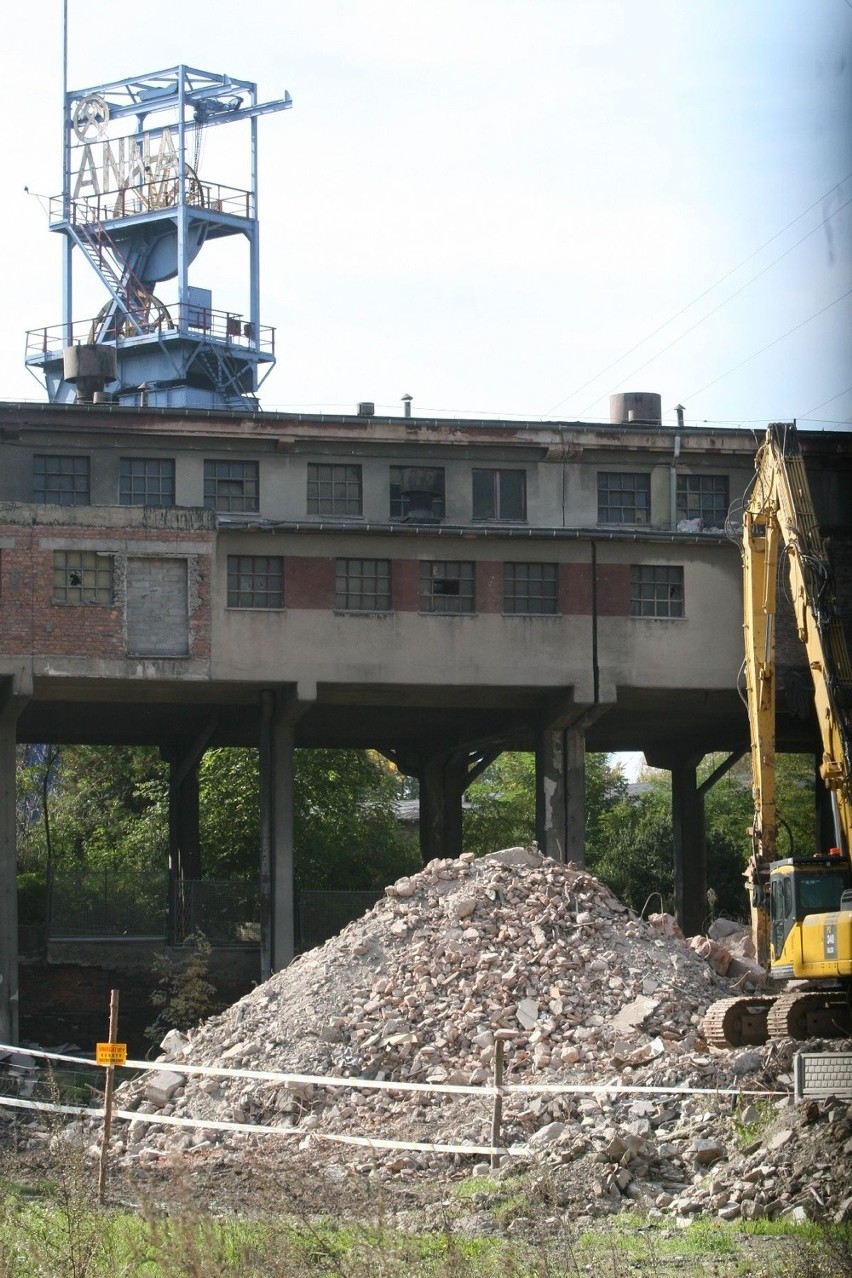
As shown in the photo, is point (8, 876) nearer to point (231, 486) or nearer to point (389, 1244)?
point (231, 486)

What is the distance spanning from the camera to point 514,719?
1686 inches

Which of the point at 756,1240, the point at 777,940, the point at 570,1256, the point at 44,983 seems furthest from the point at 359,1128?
the point at 44,983

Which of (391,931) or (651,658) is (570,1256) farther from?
(651,658)

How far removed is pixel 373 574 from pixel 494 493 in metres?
4.26

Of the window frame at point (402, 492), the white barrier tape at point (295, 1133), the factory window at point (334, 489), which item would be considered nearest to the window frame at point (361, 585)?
the factory window at point (334, 489)

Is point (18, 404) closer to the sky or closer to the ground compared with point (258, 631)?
closer to the sky

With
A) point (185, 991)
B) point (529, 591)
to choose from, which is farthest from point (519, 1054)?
point (529, 591)

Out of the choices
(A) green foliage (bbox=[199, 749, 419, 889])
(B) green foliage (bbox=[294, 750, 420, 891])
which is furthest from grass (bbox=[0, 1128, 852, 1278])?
(A) green foliage (bbox=[199, 749, 419, 889])

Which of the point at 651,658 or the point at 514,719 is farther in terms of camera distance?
the point at 514,719

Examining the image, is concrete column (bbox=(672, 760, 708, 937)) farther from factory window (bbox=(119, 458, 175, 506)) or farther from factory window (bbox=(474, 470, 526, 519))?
factory window (bbox=(119, 458, 175, 506))

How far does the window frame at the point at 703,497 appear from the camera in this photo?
43.2 m

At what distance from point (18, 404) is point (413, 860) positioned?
22012mm

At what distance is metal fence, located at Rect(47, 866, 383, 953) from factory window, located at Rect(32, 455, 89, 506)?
9.16 meters

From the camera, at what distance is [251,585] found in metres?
39.1
